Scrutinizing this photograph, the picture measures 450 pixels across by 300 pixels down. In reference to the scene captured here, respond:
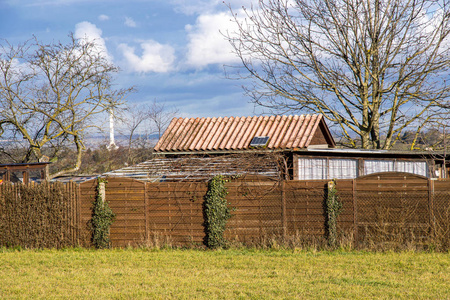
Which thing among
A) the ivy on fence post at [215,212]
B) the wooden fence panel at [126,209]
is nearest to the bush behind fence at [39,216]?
the wooden fence panel at [126,209]

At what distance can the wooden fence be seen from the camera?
11.9 metres

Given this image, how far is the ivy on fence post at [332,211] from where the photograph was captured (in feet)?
40.1

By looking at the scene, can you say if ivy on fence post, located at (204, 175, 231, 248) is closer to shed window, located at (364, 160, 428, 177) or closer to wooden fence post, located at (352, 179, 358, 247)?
wooden fence post, located at (352, 179, 358, 247)

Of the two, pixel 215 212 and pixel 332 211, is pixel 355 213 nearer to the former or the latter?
pixel 332 211

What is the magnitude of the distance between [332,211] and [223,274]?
4.17m

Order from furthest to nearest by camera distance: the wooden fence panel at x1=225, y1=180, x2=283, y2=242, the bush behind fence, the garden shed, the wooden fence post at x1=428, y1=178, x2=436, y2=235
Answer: the garden shed, the bush behind fence, the wooden fence panel at x1=225, y1=180, x2=283, y2=242, the wooden fence post at x1=428, y1=178, x2=436, y2=235

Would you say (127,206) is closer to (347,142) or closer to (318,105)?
(318,105)

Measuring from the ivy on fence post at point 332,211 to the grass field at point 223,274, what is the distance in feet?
1.79

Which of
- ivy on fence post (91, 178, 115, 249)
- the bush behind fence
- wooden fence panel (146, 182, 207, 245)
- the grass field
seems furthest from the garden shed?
the grass field

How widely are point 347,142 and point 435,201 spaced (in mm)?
13328

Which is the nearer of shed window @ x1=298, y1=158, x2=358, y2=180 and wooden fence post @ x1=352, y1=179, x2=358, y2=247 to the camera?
wooden fence post @ x1=352, y1=179, x2=358, y2=247

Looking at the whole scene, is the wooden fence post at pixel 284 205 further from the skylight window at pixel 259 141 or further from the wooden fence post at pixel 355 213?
the skylight window at pixel 259 141

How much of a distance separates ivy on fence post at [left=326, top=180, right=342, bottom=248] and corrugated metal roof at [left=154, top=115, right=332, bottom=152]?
415 cm

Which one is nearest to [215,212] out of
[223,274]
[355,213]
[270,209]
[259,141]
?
[270,209]
